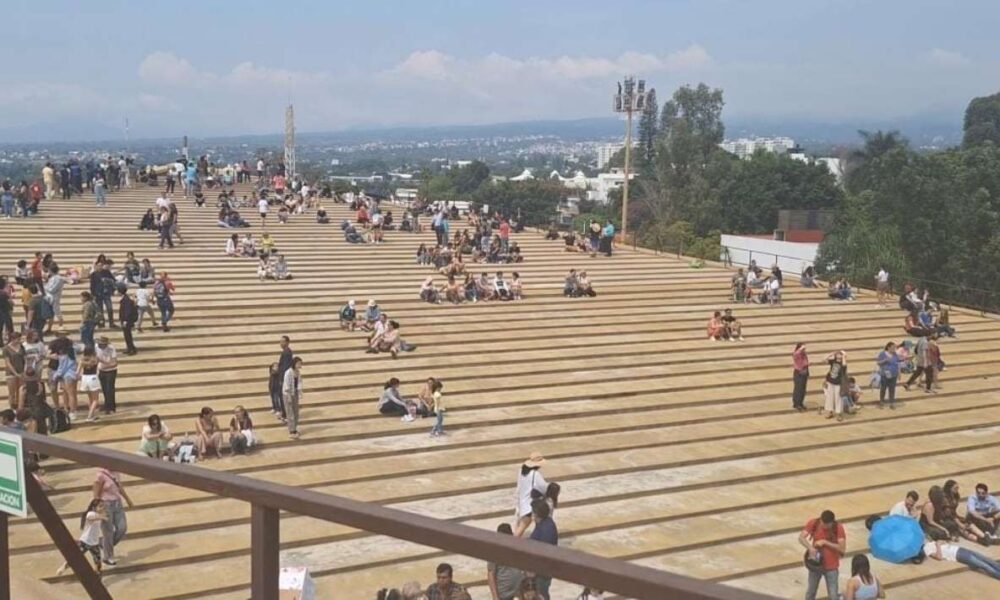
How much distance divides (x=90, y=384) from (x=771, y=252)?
1864 inches

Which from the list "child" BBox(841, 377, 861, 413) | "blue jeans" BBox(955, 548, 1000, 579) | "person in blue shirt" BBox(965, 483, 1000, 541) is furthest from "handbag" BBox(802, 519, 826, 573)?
"child" BBox(841, 377, 861, 413)

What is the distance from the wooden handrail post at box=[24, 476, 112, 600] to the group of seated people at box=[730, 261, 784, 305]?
26.6 m

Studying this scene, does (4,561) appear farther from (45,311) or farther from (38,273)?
(38,273)

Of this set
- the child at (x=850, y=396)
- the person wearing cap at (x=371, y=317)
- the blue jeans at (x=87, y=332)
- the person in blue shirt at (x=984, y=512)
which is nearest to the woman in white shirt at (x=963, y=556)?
the person in blue shirt at (x=984, y=512)

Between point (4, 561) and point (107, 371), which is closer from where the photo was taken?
point (4, 561)

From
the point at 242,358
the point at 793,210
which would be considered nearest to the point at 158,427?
the point at 242,358

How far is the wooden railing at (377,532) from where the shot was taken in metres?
1.68

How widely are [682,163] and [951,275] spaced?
43.9 meters

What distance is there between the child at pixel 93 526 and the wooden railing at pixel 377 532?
823 centimetres

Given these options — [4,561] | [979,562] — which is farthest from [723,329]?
[4,561]

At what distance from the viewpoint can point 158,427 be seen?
1353 cm

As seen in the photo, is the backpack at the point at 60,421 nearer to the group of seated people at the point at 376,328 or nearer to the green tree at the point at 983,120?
the group of seated people at the point at 376,328

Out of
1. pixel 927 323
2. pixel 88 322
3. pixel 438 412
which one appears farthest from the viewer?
pixel 927 323

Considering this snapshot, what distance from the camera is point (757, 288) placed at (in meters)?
28.8
